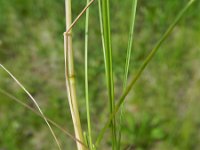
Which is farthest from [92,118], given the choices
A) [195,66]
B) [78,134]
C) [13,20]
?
[78,134]

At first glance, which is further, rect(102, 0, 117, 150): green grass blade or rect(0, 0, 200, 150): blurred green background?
rect(0, 0, 200, 150): blurred green background

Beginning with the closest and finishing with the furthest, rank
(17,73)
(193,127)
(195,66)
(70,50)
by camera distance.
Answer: (70,50) → (193,127) → (195,66) → (17,73)

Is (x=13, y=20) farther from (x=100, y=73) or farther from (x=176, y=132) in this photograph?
(x=176, y=132)

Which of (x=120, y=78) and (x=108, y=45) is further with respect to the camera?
(x=120, y=78)

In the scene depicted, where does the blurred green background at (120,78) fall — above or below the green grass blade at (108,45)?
above

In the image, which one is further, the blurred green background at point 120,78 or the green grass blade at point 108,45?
the blurred green background at point 120,78

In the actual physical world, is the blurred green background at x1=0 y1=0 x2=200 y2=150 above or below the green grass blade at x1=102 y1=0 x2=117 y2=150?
above

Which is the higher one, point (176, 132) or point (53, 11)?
point (53, 11)

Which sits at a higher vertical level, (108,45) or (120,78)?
(120,78)
